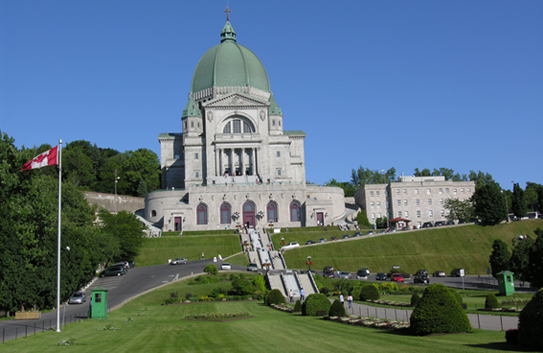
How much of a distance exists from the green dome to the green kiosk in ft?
275

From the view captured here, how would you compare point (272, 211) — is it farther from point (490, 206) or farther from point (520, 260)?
point (520, 260)

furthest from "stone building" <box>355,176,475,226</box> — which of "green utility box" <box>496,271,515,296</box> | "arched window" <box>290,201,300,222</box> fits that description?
"green utility box" <box>496,271,515,296</box>

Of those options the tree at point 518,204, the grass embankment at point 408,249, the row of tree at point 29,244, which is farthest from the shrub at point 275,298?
the tree at point 518,204

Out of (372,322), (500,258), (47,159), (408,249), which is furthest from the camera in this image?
(408,249)

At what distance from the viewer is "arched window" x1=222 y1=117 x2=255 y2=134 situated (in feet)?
368

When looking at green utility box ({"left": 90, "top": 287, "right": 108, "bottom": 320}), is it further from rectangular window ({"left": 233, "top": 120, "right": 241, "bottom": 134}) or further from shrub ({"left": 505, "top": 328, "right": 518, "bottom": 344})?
rectangular window ({"left": 233, "top": 120, "right": 241, "bottom": 134})

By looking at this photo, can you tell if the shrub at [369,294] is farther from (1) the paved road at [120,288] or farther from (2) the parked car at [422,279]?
(1) the paved road at [120,288]

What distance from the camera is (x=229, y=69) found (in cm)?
11856

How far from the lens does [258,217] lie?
315 feet

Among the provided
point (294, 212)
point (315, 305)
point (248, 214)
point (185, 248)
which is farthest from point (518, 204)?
point (315, 305)

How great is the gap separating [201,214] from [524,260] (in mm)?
53249

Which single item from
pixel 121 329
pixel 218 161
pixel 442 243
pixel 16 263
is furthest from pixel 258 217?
pixel 121 329

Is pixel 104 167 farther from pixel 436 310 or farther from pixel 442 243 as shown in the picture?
pixel 436 310

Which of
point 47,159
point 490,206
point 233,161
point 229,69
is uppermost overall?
point 229,69
